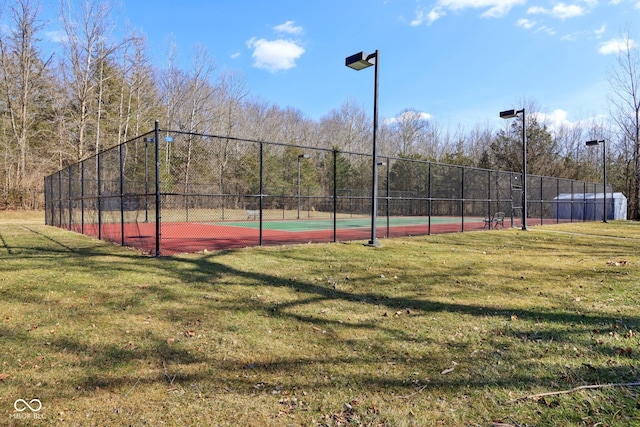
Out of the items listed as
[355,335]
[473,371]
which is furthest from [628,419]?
[355,335]

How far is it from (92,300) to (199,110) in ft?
102

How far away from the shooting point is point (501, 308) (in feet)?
14.5

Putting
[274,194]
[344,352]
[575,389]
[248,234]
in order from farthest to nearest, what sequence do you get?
[274,194], [248,234], [344,352], [575,389]

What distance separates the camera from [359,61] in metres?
8.93

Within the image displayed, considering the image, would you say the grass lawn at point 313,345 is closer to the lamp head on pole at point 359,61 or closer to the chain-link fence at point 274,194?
the lamp head on pole at point 359,61

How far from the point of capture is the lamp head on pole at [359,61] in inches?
349

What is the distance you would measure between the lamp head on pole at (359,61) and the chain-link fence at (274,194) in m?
6.06

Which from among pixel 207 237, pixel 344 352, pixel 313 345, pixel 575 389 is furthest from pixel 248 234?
pixel 575 389

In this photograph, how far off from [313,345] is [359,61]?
24.4 ft

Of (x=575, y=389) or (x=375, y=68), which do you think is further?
(x=375, y=68)

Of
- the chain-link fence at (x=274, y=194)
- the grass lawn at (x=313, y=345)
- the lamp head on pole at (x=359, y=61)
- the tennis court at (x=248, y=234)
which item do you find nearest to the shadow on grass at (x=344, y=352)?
the grass lawn at (x=313, y=345)

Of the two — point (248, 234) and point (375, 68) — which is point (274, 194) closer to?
point (248, 234)

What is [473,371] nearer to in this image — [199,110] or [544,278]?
[544,278]

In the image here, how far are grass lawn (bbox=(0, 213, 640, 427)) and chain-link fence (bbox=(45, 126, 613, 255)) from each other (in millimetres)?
8762
